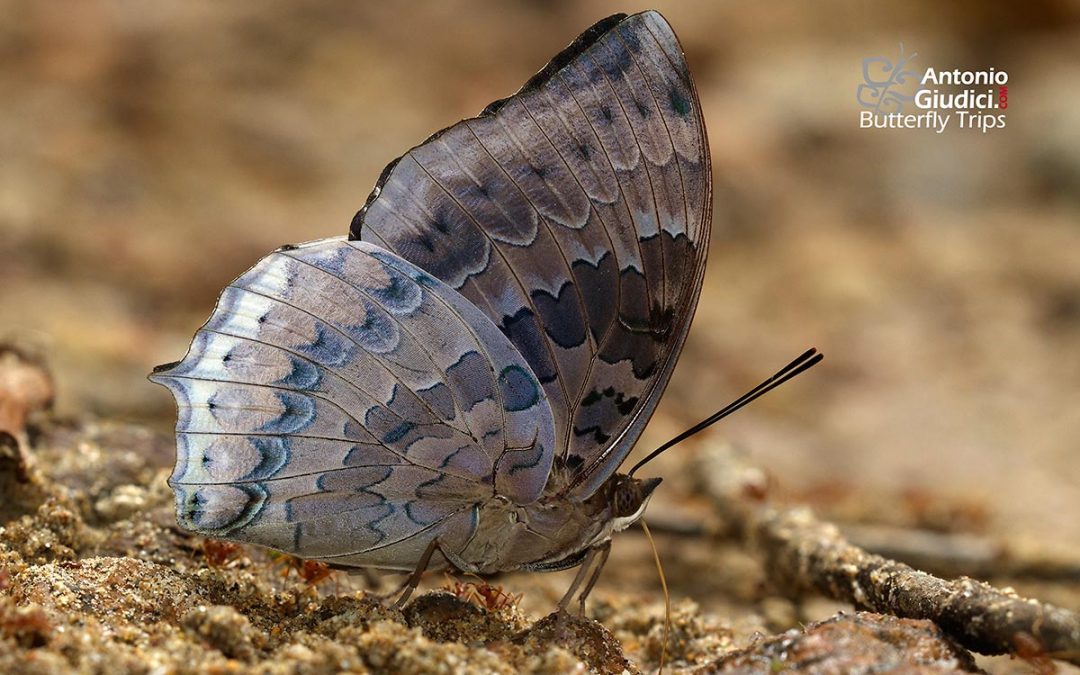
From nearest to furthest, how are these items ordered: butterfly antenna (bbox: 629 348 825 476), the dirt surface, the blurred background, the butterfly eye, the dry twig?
the dry twig
butterfly antenna (bbox: 629 348 825 476)
the dirt surface
the butterfly eye
the blurred background

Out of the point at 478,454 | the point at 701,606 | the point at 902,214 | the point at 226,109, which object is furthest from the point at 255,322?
the point at 902,214

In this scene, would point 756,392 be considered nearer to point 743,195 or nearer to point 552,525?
point 552,525

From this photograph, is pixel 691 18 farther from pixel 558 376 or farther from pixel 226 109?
pixel 558 376

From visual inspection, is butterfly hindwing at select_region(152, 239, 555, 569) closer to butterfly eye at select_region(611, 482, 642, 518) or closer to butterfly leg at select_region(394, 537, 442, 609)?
butterfly leg at select_region(394, 537, 442, 609)

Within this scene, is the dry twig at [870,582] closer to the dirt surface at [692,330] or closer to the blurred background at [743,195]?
the dirt surface at [692,330]

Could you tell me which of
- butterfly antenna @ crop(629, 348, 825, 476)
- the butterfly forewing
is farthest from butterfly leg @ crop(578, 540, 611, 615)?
butterfly antenna @ crop(629, 348, 825, 476)
